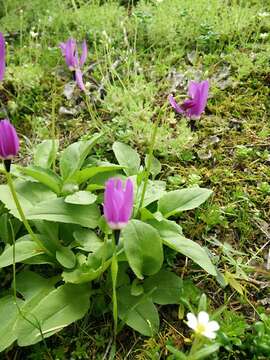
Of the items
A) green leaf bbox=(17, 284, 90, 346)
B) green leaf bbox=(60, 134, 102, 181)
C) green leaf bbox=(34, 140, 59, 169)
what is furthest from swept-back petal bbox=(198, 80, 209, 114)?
green leaf bbox=(17, 284, 90, 346)

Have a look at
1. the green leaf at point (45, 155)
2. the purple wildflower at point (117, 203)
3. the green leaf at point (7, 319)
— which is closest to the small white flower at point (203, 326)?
the purple wildflower at point (117, 203)

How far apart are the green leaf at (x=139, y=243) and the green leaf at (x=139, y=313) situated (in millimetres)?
112

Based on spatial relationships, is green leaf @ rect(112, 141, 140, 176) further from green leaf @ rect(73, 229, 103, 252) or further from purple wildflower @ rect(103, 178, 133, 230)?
purple wildflower @ rect(103, 178, 133, 230)

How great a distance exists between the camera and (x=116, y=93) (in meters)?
2.72

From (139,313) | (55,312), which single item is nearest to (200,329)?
(139,313)

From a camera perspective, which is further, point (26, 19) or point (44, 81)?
point (26, 19)

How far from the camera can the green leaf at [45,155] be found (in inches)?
82.5

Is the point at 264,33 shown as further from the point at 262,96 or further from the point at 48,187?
the point at 48,187

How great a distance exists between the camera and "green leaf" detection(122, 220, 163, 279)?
1620 millimetres

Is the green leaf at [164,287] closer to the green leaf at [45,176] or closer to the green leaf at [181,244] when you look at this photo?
the green leaf at [181,244]

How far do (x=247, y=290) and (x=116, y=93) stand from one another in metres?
1.43

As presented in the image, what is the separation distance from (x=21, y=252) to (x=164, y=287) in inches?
21.8

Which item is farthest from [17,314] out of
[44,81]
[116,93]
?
[44,81]

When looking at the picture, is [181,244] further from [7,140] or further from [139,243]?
[7,140]
